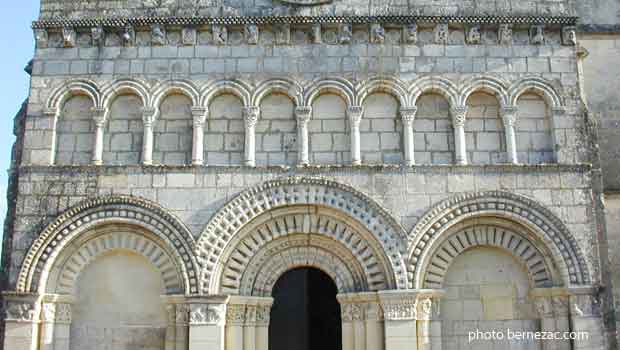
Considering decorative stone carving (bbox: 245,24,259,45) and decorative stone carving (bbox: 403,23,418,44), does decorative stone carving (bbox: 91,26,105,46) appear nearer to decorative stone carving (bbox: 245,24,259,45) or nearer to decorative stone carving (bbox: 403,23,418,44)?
decorative stone carving (bbox: 245,24,259,45)

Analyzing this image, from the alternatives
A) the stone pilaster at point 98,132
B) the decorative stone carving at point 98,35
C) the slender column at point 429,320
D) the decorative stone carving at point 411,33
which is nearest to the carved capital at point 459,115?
the decorative stone carving at point 411,33

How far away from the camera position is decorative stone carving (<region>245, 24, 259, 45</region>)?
37.2ft

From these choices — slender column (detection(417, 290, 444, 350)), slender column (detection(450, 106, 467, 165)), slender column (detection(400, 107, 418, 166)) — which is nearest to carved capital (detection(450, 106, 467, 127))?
slender column (detection(450, 106, 467, 165))

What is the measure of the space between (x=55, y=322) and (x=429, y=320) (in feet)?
18.9

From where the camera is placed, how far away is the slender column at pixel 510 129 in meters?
11.0

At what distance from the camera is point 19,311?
1041cm

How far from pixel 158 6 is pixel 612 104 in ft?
28.0

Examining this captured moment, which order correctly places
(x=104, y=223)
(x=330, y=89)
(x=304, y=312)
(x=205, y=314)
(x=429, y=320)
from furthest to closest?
(x=304, y=312) < (x=330, y=89) < (x=104, y=223) < (x=429, y=320) < (x=205, y=314)

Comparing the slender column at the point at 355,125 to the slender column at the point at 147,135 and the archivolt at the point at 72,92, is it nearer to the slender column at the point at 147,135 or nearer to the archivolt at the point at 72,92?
the slender column at the point at 147,135

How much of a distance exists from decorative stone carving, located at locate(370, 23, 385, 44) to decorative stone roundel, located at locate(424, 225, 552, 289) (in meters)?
3.41

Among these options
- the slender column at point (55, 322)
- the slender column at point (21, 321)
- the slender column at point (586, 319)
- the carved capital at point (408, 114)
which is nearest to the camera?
the slender column at point (586, 319)

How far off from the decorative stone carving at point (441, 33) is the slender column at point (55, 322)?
7250 mm

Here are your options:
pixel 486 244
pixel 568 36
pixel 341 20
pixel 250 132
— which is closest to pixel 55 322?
pixel 250 132

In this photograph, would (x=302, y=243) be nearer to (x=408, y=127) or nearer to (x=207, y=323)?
(x=207, y=323)
